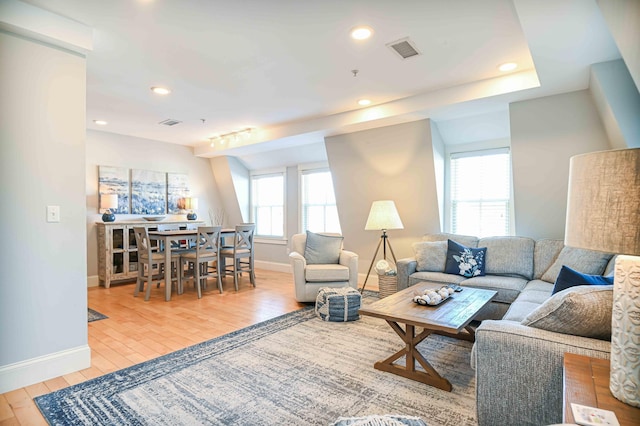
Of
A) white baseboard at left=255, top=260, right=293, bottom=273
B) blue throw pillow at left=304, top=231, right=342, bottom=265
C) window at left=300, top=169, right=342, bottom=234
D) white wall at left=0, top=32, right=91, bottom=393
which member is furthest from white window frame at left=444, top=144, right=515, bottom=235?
white wall at left=0, top=32, right=91, bottom=393

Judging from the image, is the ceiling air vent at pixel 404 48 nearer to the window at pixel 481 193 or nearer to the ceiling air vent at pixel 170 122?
the window at pixel 481 193

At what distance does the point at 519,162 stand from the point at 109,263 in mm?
5835

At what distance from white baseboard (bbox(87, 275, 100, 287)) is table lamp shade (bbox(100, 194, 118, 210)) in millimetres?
1116

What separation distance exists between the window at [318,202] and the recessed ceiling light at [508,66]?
3.42 m

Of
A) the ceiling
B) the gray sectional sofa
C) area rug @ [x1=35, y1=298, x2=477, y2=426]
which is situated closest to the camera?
the gray sectional sofa

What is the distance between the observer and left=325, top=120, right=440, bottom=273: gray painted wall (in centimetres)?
453

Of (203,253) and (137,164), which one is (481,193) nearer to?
(203,253)

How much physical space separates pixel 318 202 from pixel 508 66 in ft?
12.7

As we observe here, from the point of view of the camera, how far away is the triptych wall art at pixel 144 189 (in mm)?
5612

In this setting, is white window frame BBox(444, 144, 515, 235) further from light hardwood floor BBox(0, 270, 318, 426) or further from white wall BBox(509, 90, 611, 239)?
light hardwood floor BBox(0, 270, 318, 426)

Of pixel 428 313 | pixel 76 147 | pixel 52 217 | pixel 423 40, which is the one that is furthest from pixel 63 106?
pixel 428 313

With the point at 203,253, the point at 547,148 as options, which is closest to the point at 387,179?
the point at 547,148

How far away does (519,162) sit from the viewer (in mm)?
3805

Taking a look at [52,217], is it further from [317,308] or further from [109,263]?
[109,263]
